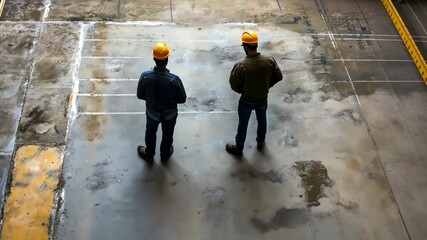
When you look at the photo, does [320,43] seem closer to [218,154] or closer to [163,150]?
[218,154]

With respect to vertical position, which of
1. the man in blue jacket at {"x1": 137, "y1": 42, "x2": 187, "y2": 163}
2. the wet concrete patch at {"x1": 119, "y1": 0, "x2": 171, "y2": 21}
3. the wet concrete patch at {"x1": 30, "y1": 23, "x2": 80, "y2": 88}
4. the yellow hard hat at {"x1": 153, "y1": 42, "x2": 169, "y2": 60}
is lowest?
the wet concrete patch at {"x1": 30, "y1": 23, "x2": 80, "y2": 88}

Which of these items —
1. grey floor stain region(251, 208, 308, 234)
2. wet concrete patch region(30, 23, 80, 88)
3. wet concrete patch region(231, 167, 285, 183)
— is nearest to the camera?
grey floor stain region(251, 208, 308, 234)

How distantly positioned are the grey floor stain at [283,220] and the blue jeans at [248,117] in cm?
117

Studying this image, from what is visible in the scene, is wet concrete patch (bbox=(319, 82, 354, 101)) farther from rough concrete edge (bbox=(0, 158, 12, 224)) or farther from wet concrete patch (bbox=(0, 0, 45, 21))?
wet concrete patch (bbox=(0, 0, 45, 21))

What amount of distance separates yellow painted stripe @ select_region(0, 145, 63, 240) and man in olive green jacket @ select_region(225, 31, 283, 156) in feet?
9.14

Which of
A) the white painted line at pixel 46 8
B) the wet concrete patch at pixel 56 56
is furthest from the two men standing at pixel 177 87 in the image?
the white painted line at pixel 46 8

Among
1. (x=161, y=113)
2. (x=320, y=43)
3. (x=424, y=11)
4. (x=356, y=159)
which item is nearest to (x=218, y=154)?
(x=161, y=113)

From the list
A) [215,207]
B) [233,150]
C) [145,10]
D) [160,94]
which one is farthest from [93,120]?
[145,10]

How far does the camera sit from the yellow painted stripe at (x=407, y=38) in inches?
345

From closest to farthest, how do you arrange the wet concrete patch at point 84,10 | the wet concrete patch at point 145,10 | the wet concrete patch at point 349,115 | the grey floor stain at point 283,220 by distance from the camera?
the grey floor stain at point 283,220
the wet concrete patch at point 349,115
the wet concrete patch at point 84,10
the wet concrete patch at point 145,10

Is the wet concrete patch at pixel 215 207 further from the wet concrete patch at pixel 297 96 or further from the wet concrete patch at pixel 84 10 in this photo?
the wet concrete patch at pixel 84 10

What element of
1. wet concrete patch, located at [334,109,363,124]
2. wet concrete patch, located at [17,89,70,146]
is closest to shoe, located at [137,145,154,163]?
wet concrete patch, located at [17,89,70,146]

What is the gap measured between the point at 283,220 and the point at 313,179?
903mm

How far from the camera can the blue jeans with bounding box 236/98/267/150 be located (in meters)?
6.51
